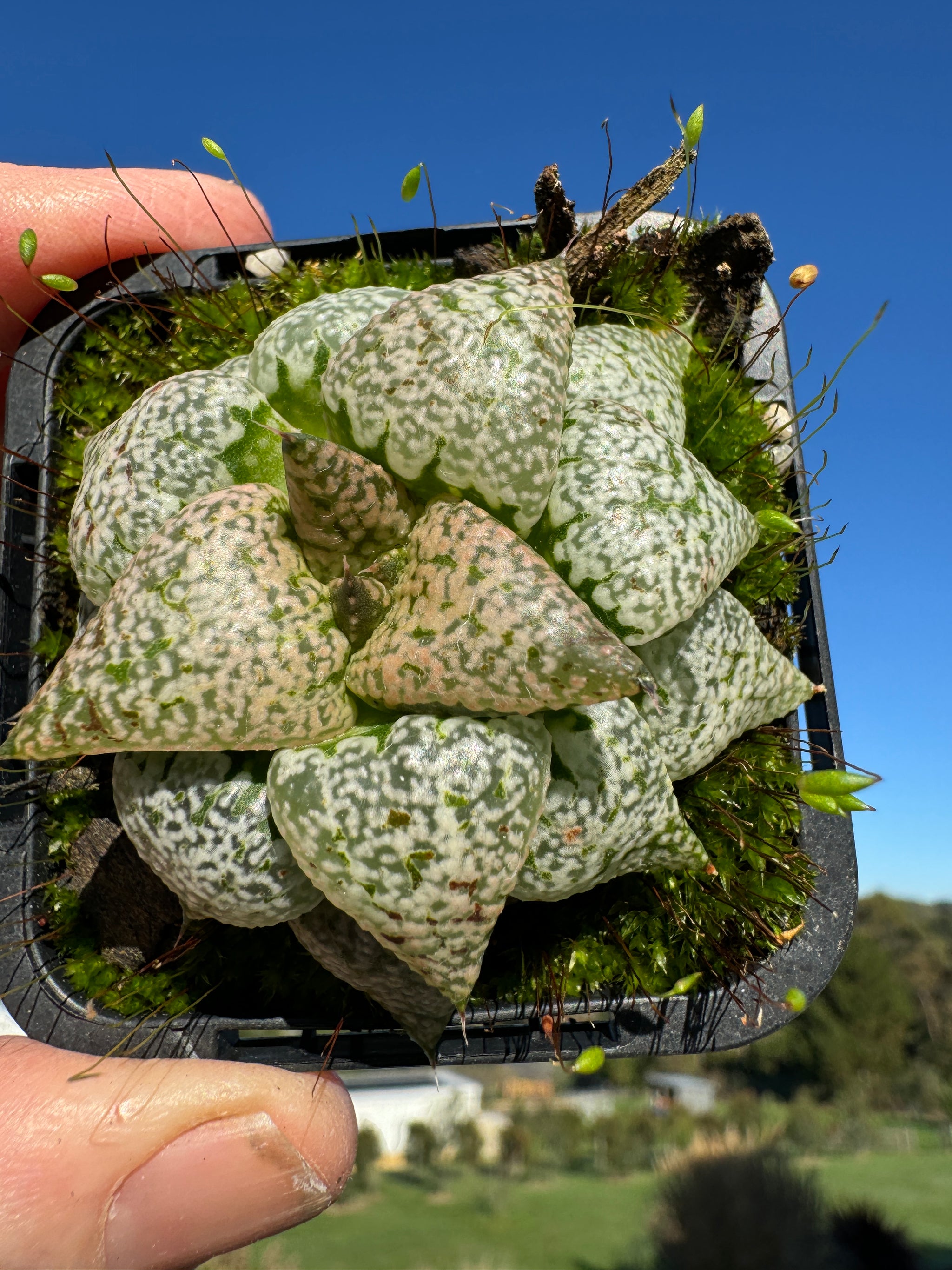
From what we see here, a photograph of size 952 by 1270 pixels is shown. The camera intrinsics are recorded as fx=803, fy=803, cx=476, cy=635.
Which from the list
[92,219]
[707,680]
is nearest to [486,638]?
[707,680]

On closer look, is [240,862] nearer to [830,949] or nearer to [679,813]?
[679,813]

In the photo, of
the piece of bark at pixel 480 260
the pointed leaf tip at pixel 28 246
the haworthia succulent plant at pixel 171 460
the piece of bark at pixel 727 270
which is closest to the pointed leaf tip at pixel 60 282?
the pointed leaf tip at pixel 28 246

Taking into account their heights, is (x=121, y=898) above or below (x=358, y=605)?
below

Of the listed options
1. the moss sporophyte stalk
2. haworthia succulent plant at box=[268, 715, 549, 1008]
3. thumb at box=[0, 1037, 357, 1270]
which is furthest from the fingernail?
haworthia succulent plant at box=[268, 715, 549, 1008]

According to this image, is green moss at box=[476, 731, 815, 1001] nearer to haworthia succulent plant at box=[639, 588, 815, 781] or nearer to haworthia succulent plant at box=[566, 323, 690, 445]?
haworthia succulent plant at box=[639, 588, 815, 781]

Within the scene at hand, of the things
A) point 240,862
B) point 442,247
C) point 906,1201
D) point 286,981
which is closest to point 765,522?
point 442,247

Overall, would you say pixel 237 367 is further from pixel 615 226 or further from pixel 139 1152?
pixel 139 1152
